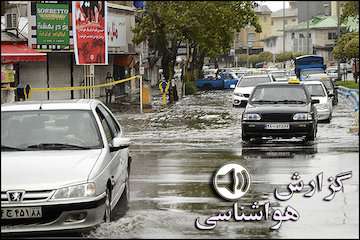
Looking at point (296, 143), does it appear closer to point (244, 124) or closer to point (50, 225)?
point (244, 124)

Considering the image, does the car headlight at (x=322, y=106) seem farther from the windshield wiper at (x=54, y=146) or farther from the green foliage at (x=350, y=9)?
the green foliage at (x=350, y=9)

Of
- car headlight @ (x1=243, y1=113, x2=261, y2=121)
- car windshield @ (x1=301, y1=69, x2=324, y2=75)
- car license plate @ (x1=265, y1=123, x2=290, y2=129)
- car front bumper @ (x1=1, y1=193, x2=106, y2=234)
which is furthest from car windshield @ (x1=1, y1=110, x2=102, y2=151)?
car windshield @ (x1=301, y1=69, x2=324, y2=75)

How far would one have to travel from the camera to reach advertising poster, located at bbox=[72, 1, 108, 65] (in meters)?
15.7

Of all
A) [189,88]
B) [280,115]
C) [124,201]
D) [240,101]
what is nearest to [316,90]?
[240,101]

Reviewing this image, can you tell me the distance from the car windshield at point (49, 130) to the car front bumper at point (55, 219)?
3.17ft

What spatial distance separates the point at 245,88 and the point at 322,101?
28.9 ft

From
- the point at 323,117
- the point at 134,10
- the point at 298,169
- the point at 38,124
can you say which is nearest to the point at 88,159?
the point at 38,124

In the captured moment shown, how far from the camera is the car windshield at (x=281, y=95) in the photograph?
16859 mm

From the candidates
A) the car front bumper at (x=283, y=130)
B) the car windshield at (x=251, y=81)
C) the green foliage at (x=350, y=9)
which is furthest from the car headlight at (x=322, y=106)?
the green foliage at (x=350, y=9)

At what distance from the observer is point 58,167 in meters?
7.52

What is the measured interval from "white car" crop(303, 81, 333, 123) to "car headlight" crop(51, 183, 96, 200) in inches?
594

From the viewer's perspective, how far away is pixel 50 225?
23.7ft

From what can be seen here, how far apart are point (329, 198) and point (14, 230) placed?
121 inches

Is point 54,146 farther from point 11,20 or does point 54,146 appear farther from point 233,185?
point 11,20
